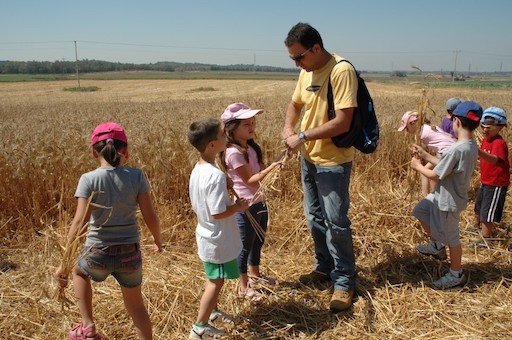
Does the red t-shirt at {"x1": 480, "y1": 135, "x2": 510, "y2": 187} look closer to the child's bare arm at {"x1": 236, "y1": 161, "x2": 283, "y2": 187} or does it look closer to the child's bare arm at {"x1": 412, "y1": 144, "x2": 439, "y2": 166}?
the child's bare arm at {"x1": 412, "y1": 144, "x2": 439, "y2": 166}

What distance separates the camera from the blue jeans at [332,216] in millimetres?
3191

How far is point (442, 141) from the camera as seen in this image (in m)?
4.55

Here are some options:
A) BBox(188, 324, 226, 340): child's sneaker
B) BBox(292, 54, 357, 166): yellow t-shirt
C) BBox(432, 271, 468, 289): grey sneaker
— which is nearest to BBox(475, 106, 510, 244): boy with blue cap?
BBox(432, 271, 468, 289): grey sneaker

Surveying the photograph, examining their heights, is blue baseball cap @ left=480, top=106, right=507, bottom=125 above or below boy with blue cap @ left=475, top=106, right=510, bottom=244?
above

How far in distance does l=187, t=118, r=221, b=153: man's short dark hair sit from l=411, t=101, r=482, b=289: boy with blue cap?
188cm

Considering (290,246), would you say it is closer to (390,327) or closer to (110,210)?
(390,327)

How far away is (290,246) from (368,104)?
2.05 metres

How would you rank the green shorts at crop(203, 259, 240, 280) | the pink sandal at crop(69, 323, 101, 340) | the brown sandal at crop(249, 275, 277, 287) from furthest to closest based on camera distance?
1. the brown sandal at crop(249, 275, 277, 287)
2. the green shorts at crop(203, 259, 240, 280)
3. the pink sandal at crop(69, 323, 101, 340)

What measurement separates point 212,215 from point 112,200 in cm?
63

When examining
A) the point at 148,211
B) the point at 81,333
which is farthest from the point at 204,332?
the point at 148,211

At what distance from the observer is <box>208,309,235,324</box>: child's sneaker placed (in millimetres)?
3066

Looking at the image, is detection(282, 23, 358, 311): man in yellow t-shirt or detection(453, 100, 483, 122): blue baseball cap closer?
detection(282, 23, 358, 311): man in yellow t-shirt

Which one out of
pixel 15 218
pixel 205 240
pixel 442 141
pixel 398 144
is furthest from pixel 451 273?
pixel 15 218

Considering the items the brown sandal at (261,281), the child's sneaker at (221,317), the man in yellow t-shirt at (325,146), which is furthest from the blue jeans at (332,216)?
the child's sneaker at (221,317)
